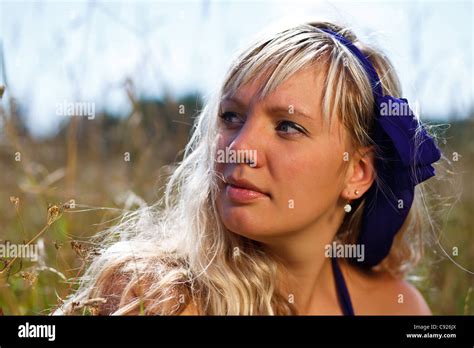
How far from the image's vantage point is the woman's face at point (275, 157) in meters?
1.71

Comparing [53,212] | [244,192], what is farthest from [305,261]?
[53,212]

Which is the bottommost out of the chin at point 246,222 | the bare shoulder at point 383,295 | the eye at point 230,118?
the bare shoulder at point 383,295

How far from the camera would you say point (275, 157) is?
1716 mm

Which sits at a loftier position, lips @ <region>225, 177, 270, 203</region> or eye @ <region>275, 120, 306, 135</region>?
eye @ <region>275, 120, 306, 135</region>

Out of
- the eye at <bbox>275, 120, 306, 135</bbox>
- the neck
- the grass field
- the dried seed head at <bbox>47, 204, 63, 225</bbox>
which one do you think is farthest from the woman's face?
the grass field

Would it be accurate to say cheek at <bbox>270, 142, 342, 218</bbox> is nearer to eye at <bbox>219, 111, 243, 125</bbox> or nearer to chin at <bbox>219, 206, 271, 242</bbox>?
chin at <bbox>219, 206, 271, 242</bbox>

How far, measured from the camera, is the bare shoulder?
7.52 feet

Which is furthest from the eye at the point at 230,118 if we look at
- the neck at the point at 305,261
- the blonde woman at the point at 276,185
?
the neck at the point at 305,261

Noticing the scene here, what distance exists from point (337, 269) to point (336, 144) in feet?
1.99

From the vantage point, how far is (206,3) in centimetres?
239

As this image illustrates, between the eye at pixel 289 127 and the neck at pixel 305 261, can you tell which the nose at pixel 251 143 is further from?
the neck at pixel 305 261
